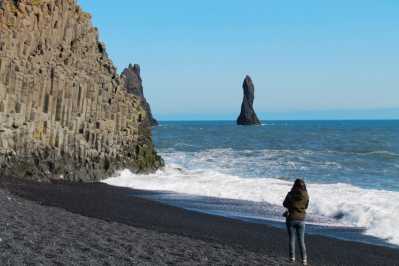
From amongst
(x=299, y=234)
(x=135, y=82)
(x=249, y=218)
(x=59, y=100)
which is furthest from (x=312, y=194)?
(x=135, y=82)

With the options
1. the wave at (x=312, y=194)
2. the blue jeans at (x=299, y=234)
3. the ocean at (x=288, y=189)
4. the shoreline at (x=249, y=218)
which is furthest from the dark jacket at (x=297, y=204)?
the wave at (x=312, y=194)

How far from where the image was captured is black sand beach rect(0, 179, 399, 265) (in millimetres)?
11234

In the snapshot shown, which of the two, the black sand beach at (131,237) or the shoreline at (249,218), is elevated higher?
the black sand beach at (131,237)

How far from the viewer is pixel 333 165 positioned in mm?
48531

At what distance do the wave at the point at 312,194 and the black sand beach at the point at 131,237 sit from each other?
4.36 metres

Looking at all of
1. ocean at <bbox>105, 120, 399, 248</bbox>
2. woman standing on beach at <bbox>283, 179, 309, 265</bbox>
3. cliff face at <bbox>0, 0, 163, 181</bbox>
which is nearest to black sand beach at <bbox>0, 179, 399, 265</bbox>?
woman standing on beach at <bbox>283, 179, 309, 265</bbox>

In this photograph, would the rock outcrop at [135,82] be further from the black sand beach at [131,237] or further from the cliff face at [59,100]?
the black sand beach at [131,237]

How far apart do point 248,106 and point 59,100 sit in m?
154

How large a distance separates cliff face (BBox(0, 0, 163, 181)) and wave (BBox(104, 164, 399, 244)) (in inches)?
83.3

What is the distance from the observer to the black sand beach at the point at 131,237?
36.9 feet

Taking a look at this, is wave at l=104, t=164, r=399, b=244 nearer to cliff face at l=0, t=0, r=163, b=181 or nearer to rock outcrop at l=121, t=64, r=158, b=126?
cliff face at l=0, t=0, r=163, b=181

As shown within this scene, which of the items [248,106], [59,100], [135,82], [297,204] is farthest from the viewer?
[248,106]

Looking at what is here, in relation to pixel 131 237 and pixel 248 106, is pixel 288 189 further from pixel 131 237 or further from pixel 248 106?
pixel 248 106

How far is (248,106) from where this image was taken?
18162 cm
